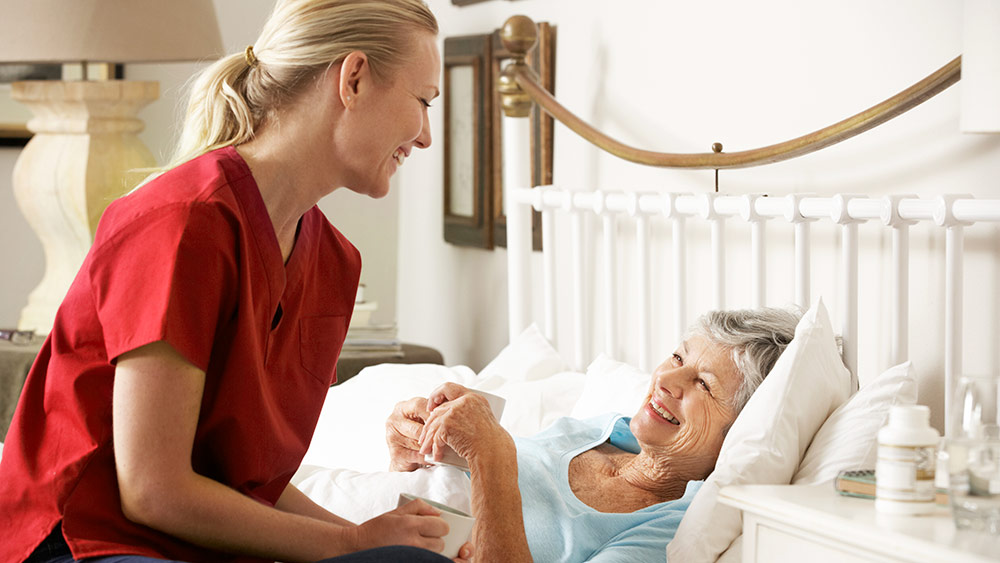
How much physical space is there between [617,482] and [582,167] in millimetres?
1086

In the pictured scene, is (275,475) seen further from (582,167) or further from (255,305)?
(582,167)

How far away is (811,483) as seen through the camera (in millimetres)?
1466

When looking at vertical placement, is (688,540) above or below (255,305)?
below

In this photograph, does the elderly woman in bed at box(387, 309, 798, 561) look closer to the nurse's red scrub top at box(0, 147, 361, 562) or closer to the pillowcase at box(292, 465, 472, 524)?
the pillowcase at box(292, 465, 472, 524)

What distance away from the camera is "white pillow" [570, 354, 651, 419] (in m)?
1.94

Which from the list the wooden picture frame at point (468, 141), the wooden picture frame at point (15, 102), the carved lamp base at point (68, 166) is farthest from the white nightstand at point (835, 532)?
the wooden picture frame at point (15, 102)

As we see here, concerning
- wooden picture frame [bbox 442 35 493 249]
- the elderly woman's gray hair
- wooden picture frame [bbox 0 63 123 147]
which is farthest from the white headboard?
wooden picture frame [bbox 0 63 123 147]

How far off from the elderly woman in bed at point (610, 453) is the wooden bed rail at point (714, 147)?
0.31 meters

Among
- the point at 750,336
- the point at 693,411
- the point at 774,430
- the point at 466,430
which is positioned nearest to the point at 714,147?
the point at 750,336

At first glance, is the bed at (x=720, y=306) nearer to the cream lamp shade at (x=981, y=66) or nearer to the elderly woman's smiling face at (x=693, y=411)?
the elderly woman's smiling face at (x=693, y=411)

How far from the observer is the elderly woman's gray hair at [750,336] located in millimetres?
1666

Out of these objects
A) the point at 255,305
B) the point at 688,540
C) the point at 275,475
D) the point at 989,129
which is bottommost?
the point at 688,540

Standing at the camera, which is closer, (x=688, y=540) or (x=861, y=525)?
(x=861, y=525)

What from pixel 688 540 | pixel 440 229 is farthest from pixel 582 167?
pixel 688 540
